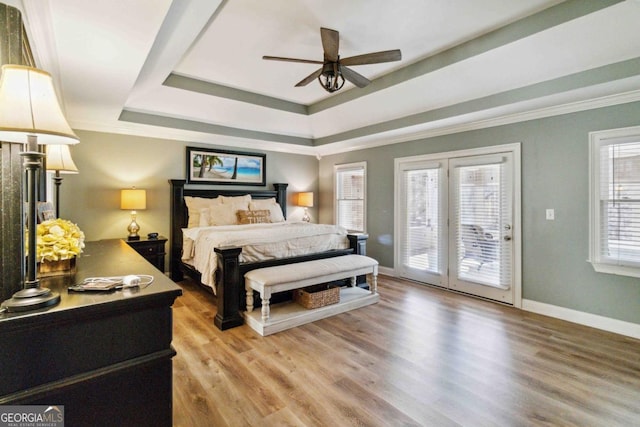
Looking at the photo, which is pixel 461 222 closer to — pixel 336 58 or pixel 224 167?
pixel 336 58

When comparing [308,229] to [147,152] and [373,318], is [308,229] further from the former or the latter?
[147,152]

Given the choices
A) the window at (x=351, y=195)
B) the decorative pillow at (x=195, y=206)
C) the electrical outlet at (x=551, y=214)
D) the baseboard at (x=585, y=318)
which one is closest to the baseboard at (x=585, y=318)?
the baseboard at (x=585, y=318)

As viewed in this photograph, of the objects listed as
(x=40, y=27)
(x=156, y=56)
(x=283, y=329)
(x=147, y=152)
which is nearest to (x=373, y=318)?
(x=283, y=329)

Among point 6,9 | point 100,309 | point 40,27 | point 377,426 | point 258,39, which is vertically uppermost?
point 258,39

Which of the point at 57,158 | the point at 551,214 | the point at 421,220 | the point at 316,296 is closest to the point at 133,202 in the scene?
the point at 57,158

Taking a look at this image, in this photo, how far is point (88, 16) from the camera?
1919 millimetres

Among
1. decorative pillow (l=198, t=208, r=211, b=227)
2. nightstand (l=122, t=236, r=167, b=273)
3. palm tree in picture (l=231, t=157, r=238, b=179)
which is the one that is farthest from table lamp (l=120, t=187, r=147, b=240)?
palm tree in picture (l=231, t=157, r=238, b=179)

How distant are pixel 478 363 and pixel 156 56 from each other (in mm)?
3912

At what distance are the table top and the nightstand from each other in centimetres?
257

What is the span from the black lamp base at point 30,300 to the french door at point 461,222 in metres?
4.37

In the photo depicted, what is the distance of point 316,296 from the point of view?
136 inches

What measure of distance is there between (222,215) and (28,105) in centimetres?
382

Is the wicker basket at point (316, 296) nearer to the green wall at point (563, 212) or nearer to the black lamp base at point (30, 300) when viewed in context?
the green wall at point (563, 212)

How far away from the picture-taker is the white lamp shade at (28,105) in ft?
3.44
